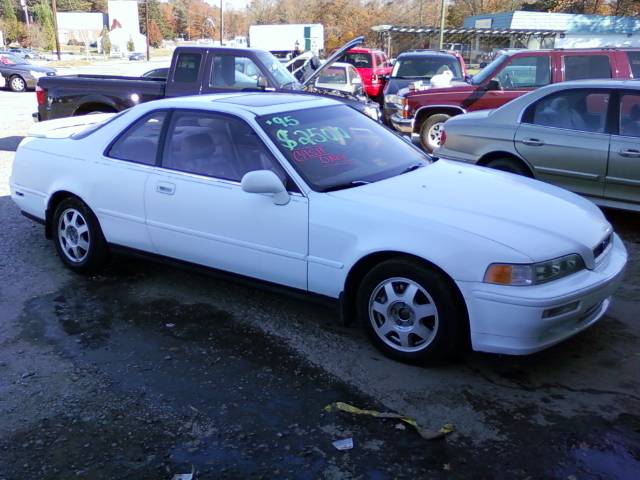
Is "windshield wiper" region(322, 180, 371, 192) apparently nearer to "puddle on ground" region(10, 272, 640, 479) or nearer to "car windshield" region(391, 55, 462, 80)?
"puddle on ground" region(10, 272, 640, 479)

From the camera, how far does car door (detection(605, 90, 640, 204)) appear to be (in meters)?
5.99

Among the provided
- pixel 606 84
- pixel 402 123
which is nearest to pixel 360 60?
pixel 402 123

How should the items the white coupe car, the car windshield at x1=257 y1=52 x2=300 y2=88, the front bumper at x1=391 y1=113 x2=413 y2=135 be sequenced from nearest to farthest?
the white coupe car, the car windshield at x1=257 y1=52 x2=300 y2=88, the front bumper at x1=391 y1=113 x2=413 y2=135

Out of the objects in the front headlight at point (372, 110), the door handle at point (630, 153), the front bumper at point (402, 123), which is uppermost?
the front headlight at point (372, 110)

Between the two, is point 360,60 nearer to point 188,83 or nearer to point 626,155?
point 188,83

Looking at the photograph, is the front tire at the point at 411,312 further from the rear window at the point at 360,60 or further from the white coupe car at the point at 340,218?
the rear window at the point at 360,60

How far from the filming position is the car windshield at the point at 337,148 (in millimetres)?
4055

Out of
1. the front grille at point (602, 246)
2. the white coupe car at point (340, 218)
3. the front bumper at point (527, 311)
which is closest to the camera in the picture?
the front bumper at point (527, 311)

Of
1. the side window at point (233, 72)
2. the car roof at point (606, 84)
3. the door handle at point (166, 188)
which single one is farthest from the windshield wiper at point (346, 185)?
the side window at point (233, 72)

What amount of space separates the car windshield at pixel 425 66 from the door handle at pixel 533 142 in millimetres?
8599

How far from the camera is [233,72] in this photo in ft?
31.6

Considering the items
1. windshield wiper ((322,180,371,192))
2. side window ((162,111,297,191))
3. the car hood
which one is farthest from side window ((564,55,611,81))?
side window ((162,111,297,191))

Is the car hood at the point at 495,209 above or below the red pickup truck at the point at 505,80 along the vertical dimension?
below

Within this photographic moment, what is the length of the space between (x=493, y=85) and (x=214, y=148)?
671 centimetres
